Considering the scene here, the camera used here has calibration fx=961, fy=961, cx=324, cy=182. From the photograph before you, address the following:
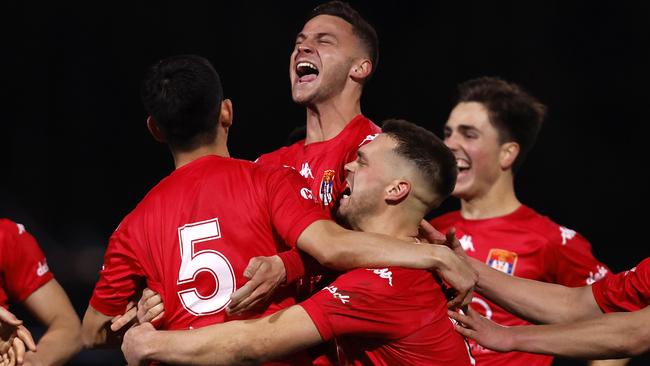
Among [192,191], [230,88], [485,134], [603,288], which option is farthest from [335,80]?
[230,88]

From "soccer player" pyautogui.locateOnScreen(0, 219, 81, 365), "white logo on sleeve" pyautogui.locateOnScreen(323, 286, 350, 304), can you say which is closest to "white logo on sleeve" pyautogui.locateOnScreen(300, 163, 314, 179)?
"white logo on sleeve" pyautogui.locateOnScreen(323, 286, 350, 304)

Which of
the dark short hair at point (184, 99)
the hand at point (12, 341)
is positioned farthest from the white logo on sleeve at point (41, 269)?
the dark short hair at point (184, 99)

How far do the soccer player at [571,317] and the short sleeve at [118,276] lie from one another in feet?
3.60

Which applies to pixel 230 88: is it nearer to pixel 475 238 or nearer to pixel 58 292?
pixel 475 238

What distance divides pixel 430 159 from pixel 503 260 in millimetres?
1934

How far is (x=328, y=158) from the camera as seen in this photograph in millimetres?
3820

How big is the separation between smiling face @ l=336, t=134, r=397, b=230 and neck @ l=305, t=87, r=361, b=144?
26.3 inches

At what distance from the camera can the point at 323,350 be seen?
327cm

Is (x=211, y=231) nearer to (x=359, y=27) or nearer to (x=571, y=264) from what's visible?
(x=359, y=27)

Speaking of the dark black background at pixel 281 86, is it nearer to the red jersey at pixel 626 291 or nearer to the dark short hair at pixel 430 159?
the red jersey at pixel 626 291

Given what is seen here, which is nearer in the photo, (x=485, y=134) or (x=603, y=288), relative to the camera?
(x=603, y=288)

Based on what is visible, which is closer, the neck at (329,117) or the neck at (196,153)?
the neck at (196,153)

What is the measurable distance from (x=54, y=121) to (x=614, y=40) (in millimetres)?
5032

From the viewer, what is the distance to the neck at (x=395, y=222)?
3.25 m
